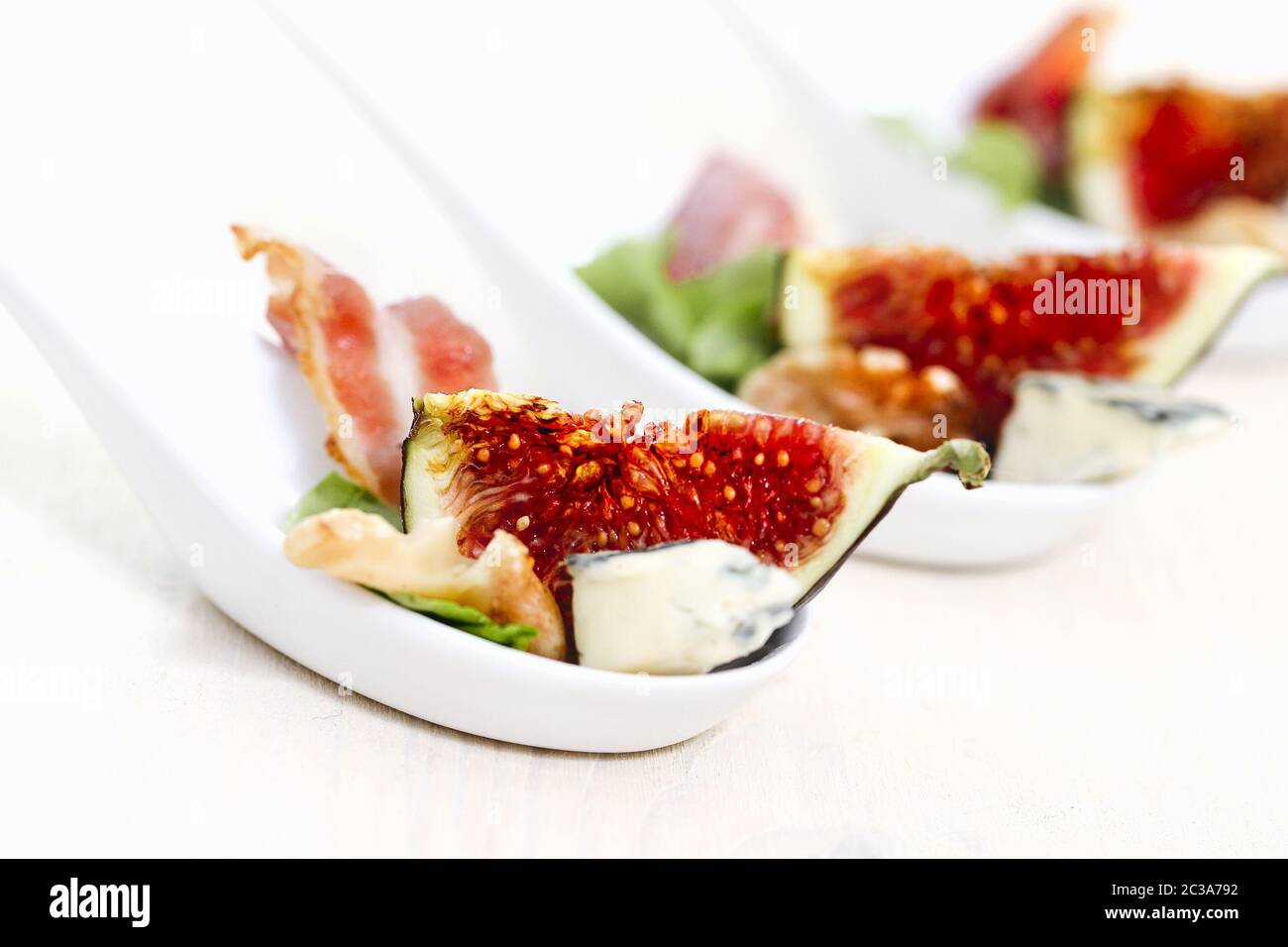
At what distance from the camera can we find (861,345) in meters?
2.34

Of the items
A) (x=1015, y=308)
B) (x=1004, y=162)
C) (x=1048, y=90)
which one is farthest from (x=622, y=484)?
(x=1048, y=90)

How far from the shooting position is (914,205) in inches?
125

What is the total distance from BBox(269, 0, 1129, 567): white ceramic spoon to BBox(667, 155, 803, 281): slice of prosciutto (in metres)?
0.35

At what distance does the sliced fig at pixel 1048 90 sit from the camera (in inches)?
137

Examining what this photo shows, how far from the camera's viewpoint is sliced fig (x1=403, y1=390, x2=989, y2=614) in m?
1.53

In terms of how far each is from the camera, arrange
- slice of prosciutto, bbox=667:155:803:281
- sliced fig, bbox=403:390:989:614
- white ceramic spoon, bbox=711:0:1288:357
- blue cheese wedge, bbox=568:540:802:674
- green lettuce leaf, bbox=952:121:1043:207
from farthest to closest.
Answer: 1. green lettuce leaf, bbox=952:121:1043:207
2. white ceramic spoon, bbox=711:0:1288:357
3. slice of prosciutto, bbox=667:155:803:281
4. sliced fig, bbox=403:390:989:614
5. blue cheese wedge, bbox=568:540:802:674

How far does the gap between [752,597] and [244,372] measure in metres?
0.81

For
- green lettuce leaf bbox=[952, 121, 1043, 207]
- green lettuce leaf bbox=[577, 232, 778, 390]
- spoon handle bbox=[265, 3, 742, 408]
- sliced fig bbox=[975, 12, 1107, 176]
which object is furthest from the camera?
sliced fig bbox=[975, 12, 1107, 176]

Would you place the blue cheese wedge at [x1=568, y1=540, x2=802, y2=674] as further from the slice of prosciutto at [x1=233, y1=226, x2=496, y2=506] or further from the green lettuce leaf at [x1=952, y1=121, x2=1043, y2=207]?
the green lettuce leaf at [x1=952, y1=121, x2=1043, y2=207]

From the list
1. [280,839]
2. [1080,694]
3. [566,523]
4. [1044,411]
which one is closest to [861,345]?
[1044,411]

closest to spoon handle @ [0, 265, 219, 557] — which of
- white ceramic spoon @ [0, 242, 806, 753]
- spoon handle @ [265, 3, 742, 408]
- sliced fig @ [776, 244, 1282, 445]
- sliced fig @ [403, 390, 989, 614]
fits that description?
white ceramic spoon @ [0, 242, 806, 753]

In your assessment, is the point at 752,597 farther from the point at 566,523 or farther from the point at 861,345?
the point at 861,345

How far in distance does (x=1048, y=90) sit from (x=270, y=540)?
2.78 metres

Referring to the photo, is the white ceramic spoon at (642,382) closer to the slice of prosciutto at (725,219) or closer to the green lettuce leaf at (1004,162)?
the slice of prosciutto at (725,219)
